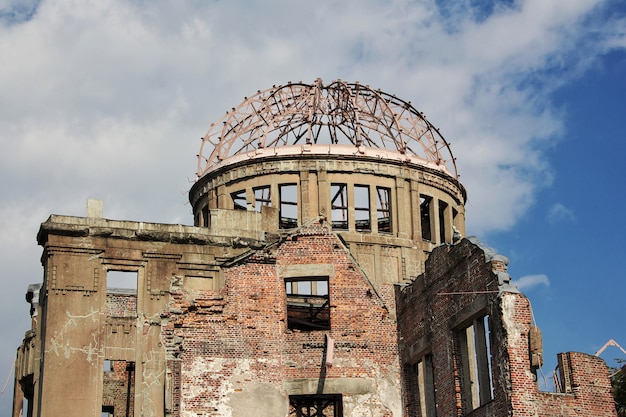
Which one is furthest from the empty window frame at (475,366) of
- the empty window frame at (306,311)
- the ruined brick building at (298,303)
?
the empty window frame at (306,311)

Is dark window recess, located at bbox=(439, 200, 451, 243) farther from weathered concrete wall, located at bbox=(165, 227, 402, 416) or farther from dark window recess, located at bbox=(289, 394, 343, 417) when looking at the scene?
dark window recess, located at bbox=(289, 394, 343, 417)

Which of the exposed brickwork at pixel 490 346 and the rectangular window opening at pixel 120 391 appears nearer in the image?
the exposed brickwork at pixel 490 346

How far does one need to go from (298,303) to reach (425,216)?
7.98m

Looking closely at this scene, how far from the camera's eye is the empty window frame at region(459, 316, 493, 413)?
24.5m

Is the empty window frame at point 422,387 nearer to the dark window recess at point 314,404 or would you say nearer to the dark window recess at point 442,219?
the dark window recess at point 314,404

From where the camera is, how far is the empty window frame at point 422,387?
1085 inches

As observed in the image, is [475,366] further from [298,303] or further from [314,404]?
[298,303]

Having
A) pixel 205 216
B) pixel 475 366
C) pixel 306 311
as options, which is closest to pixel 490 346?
pixel 475 366

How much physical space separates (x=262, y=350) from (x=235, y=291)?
170 centimetres

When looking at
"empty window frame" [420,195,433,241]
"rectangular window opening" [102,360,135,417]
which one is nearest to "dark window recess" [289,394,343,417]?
"rectangular window opening" [102,360,135,417]

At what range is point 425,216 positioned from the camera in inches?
1703

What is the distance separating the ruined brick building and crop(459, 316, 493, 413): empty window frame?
45 millimetres

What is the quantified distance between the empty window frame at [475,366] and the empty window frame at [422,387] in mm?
1459

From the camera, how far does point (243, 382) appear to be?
2847cm
